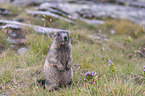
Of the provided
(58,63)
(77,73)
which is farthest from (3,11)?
(58,63)

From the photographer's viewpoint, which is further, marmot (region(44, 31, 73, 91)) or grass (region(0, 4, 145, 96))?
marmot (region(44, 31, 73, 91))

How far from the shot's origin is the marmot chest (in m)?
3.40

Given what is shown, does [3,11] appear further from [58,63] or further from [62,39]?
[58,63]

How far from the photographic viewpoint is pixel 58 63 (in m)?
3.34

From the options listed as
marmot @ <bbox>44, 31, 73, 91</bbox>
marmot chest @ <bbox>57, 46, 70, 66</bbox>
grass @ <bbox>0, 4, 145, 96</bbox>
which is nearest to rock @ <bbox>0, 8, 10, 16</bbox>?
grass @ <bbox>0, 4, 145, 96</bbox>

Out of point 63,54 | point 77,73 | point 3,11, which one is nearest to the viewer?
point 63,54

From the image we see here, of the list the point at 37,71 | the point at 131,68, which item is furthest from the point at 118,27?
the point at 37,71

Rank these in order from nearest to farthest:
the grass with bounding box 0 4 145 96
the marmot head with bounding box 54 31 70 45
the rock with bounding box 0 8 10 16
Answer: the grass with bounding box 0 4 145 96 → the marmot head with bounding box 54 31 70 45 → the rock with bounding box 0 8 10 16

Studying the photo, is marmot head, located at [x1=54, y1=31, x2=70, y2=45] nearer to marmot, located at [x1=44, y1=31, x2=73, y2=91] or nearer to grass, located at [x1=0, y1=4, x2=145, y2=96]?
marmot, located at [x1=44, y1=31, x2=73, y2=91]

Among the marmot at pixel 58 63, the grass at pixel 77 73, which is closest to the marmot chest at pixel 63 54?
the marmot at pixel 58 63

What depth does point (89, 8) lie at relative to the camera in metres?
11.9

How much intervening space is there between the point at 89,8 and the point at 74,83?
9392 mm

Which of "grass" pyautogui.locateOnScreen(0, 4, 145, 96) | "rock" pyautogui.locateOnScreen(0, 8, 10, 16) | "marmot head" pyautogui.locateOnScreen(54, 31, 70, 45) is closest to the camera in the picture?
"grass" pyautogui.locateOnScreen(0, 4, 145, 96)

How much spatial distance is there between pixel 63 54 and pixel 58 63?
0.24m
